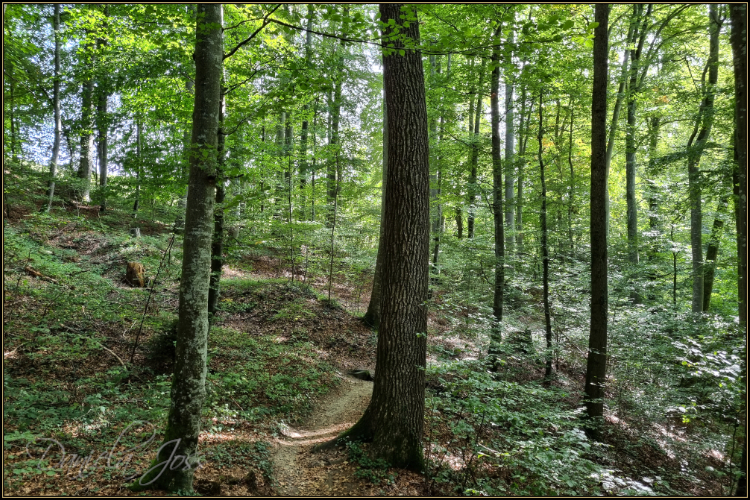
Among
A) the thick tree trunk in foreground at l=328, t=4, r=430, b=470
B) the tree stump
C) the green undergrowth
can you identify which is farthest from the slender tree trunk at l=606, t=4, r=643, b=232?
the tree stump

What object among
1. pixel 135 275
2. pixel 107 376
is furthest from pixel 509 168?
pixel 135 275

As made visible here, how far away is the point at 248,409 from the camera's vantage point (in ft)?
20.8

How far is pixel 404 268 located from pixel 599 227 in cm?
436

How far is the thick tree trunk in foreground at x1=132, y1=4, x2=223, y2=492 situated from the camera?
3663 millimetres

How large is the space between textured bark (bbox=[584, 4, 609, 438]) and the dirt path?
4513 millimetres

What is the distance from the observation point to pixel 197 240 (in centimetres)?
392

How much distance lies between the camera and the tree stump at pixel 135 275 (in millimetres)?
11031

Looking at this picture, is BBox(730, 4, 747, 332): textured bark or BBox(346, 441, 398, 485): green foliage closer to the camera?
BBox(730, 4, 747, 332): textured bark

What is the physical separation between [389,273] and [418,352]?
119 cm

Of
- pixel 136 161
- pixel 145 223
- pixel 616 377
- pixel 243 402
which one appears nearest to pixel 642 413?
pixel 616 377

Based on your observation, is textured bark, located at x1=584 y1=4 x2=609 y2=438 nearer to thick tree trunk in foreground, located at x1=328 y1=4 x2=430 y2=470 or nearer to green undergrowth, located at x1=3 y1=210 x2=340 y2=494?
thick tree trunk in foreground, located at x1=328 y1=4 x2=430 y2=470

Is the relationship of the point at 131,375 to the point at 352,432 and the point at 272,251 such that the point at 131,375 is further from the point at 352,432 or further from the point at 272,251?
the point at 272,251
